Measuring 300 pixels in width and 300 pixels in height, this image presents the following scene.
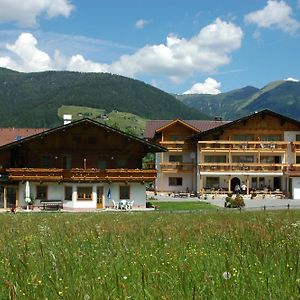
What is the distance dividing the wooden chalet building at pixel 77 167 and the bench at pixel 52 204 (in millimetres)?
452

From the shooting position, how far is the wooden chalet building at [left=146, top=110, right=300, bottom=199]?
2206 inches

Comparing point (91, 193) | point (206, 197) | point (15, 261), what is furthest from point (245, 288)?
point (206, 197)

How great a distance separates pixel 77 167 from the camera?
143 feet

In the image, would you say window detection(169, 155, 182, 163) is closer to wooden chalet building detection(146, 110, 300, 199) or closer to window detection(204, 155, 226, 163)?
wooden chalet building detection(146, 110, 300, 199)

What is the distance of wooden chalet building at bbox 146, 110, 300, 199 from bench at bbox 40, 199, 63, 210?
19.8 meters

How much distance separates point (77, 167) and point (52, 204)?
4057mm

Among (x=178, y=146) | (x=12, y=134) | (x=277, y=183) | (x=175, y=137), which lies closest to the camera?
(x=12, y=134)

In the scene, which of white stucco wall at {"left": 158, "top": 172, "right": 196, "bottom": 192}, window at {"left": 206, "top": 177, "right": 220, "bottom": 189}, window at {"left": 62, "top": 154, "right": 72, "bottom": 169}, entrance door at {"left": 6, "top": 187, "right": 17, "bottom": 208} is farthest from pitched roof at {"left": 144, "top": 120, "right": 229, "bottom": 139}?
entrance door at {"left": 6, "top": 187, "right": 17, "bottom": 208}

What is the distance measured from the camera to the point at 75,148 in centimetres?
4378

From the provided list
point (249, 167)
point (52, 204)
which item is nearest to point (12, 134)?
point (52, 204)

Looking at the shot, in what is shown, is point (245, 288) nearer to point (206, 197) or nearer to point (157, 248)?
point (157, 248)

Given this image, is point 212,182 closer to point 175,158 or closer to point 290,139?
point 175,158

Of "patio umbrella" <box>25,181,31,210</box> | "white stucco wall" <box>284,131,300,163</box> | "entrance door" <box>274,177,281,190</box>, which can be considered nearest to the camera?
"patio umbrella" <box>25,181,31,210</box>

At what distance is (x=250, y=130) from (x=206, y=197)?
983cm
